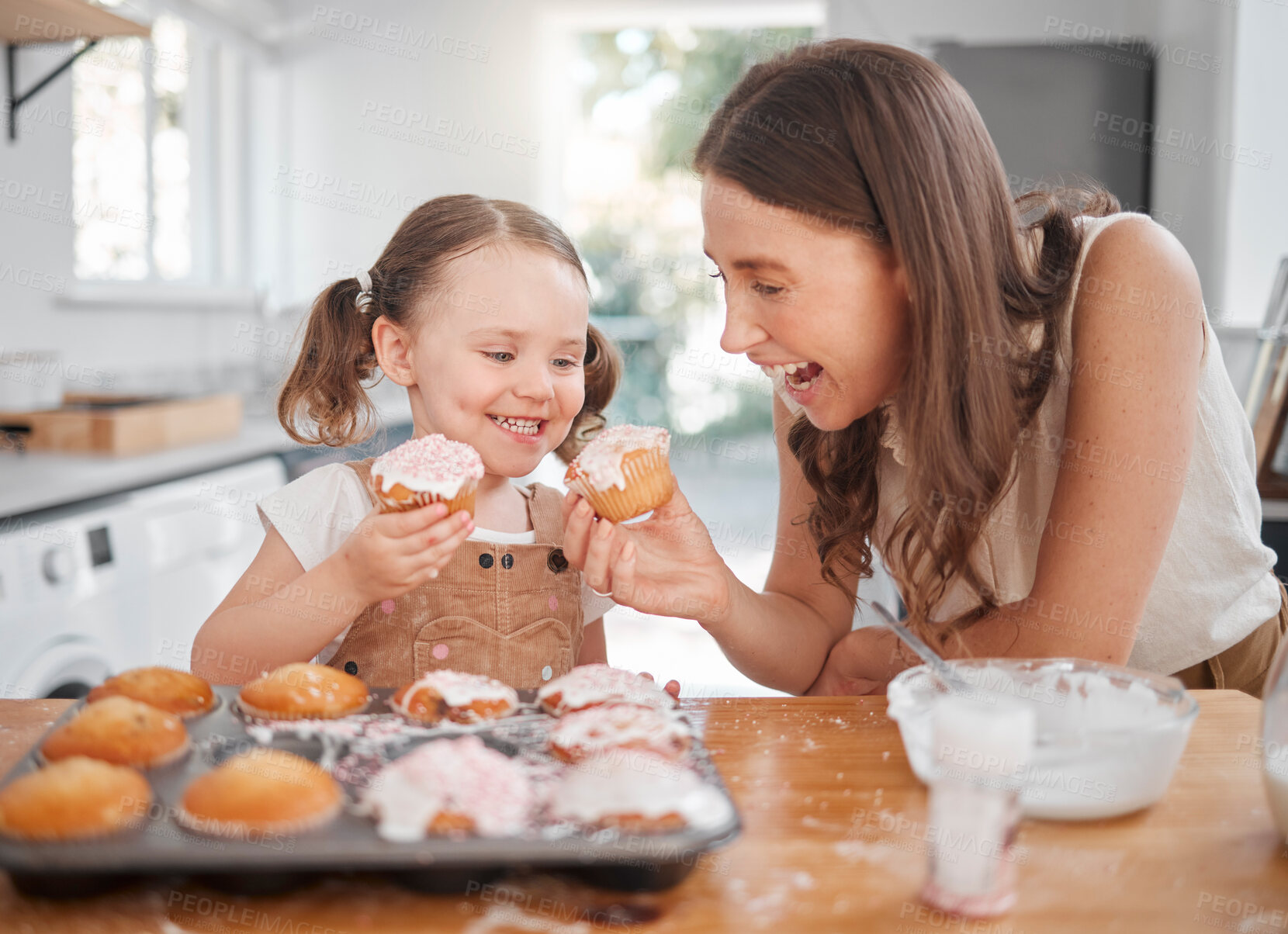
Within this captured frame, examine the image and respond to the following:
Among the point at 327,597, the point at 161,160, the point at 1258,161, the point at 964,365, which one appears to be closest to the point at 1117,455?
the point at 964,365

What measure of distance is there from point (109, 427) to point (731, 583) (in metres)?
1.83

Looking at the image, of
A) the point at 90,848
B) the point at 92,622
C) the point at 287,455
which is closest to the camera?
the point at 90,848

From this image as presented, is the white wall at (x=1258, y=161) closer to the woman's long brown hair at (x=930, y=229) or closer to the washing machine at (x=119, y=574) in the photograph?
the woman's long brown hair at (x=930, y=229)

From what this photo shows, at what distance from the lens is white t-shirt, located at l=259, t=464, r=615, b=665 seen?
1346 mm

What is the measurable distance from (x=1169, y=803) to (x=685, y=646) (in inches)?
155

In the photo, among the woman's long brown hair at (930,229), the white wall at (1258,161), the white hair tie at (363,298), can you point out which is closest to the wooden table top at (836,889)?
the woman's long brown hair at (930,229)

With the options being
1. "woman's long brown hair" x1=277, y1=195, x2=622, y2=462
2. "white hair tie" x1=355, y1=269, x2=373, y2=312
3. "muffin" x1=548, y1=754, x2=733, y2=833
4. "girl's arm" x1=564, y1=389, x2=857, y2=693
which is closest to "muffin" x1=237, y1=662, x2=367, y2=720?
"muffin" x1=548, y1=754, x2=733, y2=833

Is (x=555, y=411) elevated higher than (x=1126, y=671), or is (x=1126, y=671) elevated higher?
(x=555, y=411)

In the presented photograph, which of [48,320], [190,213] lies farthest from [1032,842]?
[190,213]

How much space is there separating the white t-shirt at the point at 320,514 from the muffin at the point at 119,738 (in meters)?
0.53

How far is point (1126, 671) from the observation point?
0.96 metres

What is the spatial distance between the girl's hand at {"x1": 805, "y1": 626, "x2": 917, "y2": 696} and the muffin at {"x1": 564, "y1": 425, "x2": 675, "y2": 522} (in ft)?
1.20

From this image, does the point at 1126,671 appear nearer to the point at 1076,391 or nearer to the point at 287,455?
the point at 1076,391

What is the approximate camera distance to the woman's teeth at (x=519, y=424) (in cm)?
143
